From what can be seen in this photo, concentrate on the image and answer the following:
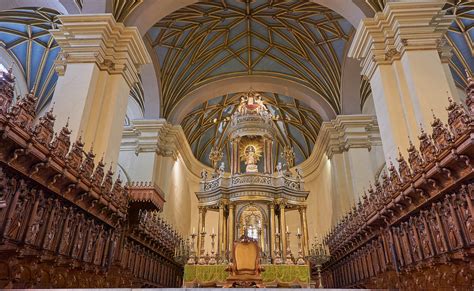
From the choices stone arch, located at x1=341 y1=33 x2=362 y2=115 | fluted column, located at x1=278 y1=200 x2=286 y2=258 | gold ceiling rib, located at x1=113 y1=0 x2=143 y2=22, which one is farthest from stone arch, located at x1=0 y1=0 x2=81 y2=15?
stone arch, located at x1=341 y1=33 x2=362 y2=115

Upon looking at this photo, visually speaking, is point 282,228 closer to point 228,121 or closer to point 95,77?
point 228,121

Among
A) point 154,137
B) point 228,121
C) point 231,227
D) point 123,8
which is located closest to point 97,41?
point 123,8

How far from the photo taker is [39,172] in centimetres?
476

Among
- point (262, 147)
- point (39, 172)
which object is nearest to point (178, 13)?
point (262, 147)

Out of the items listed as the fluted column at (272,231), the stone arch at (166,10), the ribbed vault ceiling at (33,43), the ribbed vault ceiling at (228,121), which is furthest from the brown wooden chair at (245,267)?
the ribbed vault ceiling at (228,121)

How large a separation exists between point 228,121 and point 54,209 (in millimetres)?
14028

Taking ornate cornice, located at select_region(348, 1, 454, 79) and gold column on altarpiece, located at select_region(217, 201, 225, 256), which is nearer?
ornate cornice, located at select_region(348, 1, 454, 79)

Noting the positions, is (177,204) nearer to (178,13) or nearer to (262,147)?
(262,147)

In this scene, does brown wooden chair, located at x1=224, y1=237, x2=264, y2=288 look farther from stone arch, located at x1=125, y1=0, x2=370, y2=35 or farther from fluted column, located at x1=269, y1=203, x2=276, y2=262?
stone arch, located at x1=125, y1=0, x2=370, y2=35

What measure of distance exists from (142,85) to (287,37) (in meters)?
6.10

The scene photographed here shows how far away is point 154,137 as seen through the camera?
523 inches

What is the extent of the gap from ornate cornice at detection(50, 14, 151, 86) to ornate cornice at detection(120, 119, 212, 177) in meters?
4.82

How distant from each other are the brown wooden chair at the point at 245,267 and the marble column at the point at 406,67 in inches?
135

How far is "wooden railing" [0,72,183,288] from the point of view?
13.9 ft
